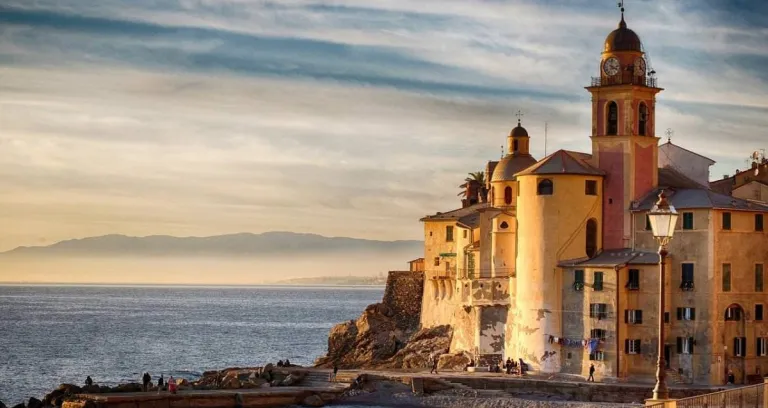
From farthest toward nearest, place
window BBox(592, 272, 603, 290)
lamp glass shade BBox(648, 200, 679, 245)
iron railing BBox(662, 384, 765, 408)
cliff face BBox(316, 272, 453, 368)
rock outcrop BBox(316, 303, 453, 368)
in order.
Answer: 1. cliff face BBox(316, 272, 453, 368)
2. rock outcrop BBox(316, 303, 453, 368)
3. window BBox(592, 272, 603, 290)
4. iron railing BBox(662, 384, 765, 408)
5. lamp glass shade BBox(648, 200, 679, 245)

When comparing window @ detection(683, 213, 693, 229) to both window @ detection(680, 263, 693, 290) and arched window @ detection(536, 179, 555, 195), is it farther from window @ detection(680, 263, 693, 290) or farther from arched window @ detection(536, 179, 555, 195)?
arched window @ detection(536, 179, 555, 195)

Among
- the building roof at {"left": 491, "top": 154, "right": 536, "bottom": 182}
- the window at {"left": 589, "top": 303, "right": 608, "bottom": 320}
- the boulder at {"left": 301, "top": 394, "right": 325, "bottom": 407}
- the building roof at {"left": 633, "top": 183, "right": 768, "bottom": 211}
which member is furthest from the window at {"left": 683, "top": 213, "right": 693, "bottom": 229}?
the boulder at {"left": 301, "top": 394, "right": 325, "bottom": 407}

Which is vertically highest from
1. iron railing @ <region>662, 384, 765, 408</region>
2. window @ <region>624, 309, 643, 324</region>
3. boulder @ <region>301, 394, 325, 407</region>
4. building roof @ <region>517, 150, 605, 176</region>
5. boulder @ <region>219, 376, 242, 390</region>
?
building roof @ <region>517, 150, 605, 176</region>

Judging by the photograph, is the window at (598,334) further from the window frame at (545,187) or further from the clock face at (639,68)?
the clock face at (639,68)

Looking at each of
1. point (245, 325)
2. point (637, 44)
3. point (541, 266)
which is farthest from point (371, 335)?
point (245, 325)

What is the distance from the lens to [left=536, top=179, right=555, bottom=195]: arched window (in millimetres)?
82125

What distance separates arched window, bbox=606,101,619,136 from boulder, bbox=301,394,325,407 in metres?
22.1

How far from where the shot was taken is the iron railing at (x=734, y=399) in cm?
4281

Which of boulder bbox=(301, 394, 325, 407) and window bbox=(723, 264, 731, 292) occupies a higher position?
window bbox=(723, 264, 731, 292)

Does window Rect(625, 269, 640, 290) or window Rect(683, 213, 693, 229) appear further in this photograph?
window Rect(625, 269, 640, 290)

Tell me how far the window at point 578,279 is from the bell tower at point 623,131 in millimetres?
2762

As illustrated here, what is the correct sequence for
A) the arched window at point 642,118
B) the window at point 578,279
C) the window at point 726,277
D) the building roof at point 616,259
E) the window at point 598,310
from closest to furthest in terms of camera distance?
the window at point 726,277
the building roof at point 616,259
the window at point 598,310
the window at point 578,279
the arched window at point 642,118

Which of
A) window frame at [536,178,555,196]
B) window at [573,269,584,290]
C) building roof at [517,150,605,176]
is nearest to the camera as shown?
window at [573,269,584,290]

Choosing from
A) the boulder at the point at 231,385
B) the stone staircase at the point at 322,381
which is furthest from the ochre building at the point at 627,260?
the boulder at the point at 231,385
